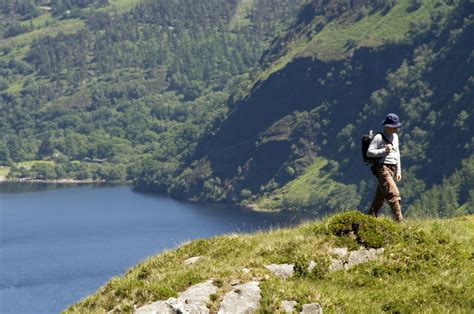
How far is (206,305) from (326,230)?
4.84 meters

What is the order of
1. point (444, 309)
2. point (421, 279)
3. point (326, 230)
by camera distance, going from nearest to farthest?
point (444, 309)
point (421, 279)
point (326, 230)

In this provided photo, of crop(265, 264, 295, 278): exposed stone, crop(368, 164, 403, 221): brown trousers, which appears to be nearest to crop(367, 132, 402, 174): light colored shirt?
crop(368, 164, 403, 221): brown trousers

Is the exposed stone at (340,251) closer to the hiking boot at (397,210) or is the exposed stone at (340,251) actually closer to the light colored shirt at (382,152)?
the hiking boot at (397,210)

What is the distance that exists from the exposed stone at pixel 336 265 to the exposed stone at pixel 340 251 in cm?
22

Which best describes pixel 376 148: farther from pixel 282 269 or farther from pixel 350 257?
pixel 282 269

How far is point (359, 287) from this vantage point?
2816cm

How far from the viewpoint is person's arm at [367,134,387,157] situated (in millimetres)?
31594

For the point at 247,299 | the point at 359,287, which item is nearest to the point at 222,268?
the point at 247,299

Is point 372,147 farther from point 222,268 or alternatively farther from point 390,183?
point 222,268

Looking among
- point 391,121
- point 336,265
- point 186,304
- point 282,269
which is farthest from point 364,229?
point 186,304

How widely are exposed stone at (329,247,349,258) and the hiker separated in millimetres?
2568

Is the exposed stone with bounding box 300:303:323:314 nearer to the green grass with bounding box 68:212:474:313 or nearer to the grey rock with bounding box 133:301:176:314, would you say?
the green grass with bounding box 68:212:474:313

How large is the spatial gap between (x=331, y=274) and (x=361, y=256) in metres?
1.21

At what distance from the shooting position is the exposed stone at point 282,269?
28.9m
